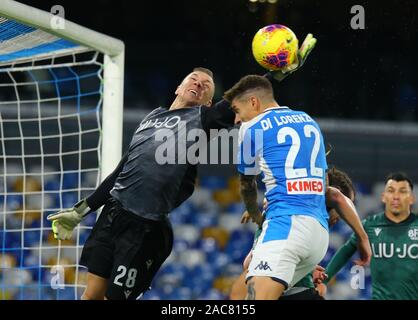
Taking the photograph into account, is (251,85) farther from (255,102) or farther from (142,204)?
(142,204)

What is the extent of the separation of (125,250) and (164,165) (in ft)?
1.95

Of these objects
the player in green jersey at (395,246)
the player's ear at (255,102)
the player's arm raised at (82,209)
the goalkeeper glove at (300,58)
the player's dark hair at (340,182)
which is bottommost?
the player in green jersey at (395,246)

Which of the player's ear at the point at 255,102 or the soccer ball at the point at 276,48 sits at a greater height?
the soccer ball at the point at 276,48

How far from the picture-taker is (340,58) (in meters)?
14.4

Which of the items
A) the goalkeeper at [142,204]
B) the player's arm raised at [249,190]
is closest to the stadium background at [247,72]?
the goalkeeper at [142,204]

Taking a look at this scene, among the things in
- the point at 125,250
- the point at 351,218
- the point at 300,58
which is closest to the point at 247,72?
the point at 300,58

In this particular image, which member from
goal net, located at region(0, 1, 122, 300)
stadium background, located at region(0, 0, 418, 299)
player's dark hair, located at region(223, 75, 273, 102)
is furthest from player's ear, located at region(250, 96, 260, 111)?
stadium background, located at region(0, 0, 418, 299)

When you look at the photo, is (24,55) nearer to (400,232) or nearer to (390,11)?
(400,232)

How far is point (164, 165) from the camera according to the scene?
18.6 ft

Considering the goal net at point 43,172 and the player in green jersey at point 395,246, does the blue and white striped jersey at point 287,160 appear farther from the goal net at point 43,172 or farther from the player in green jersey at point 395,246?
the goal net at point 43,172

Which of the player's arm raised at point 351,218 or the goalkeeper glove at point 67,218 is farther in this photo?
the goalkeeper glove at point 67,218

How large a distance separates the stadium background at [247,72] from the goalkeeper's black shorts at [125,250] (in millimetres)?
6812

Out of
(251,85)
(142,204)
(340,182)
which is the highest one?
(251,85)

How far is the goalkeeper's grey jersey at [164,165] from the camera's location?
18.5ft
